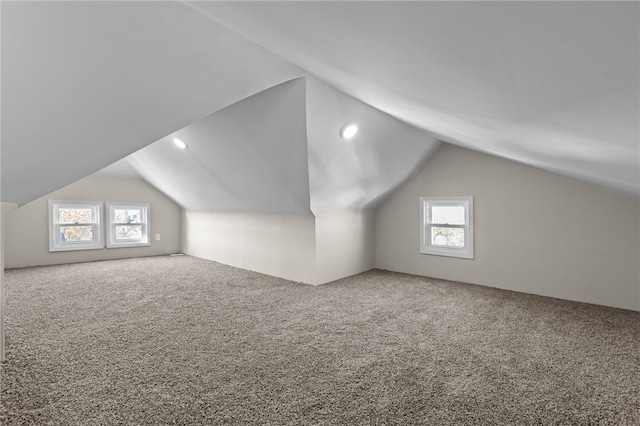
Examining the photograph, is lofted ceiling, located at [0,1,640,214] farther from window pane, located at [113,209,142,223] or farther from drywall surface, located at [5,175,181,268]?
window pane, located at [113,209,142,223]

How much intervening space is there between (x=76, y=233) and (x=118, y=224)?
0.68 m

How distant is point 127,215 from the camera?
6.73 meters

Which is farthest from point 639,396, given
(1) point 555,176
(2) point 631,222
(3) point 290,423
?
(1) point 555,176

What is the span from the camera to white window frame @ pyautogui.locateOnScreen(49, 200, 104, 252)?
230 inches

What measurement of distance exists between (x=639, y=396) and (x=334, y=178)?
3059 millimetres

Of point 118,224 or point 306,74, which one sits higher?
point 306,74

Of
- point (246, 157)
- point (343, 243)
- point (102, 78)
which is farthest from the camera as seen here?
point (343, 243)

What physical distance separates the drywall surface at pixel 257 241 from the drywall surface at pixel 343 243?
0.45 feet

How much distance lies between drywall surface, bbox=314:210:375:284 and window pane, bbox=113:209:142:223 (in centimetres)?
442

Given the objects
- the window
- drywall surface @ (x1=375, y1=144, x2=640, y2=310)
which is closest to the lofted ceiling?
drywall surface @ (x1=375, y1=144, x2=640, y2=310)

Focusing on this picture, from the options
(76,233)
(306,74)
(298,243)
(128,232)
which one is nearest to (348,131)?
(306,74)

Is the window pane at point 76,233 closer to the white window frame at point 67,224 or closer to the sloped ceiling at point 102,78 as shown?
the white window frame at point 67,224

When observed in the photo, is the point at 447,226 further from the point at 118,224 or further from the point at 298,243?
the point at 118,224

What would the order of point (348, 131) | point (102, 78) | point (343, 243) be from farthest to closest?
point (343, 243) → point (348, 131) → point (102, 78)
